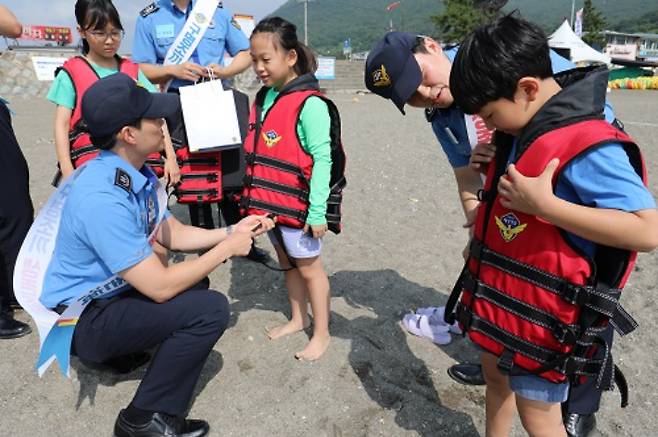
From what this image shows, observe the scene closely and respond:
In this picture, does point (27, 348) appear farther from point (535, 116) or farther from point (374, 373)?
point (535, 116)

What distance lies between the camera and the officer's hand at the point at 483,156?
7.04ft

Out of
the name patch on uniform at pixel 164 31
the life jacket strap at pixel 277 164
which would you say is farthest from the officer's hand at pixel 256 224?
the name patch on uniform at pixel 164 31

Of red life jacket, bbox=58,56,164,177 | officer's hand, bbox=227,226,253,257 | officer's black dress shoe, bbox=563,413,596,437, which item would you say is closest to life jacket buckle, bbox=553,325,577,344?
officer's black dress shoe, bbox=563,413,596,437

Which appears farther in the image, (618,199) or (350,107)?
(350,107)

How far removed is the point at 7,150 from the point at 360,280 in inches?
110

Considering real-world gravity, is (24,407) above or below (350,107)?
above

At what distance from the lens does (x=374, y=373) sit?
301cm

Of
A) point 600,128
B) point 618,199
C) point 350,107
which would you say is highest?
point 600,128

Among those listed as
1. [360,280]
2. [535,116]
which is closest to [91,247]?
[535,116]

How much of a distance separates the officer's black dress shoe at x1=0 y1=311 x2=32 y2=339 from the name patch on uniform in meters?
2.38

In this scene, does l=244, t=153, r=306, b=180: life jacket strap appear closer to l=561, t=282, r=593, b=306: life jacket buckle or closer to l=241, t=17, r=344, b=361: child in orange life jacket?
l=241, t=17, r=344, b=361: child in orange life jacket

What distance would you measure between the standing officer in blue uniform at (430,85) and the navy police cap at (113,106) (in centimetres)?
109

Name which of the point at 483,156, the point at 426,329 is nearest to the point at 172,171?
the point at 426,329

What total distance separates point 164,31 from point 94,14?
796 millimetres
